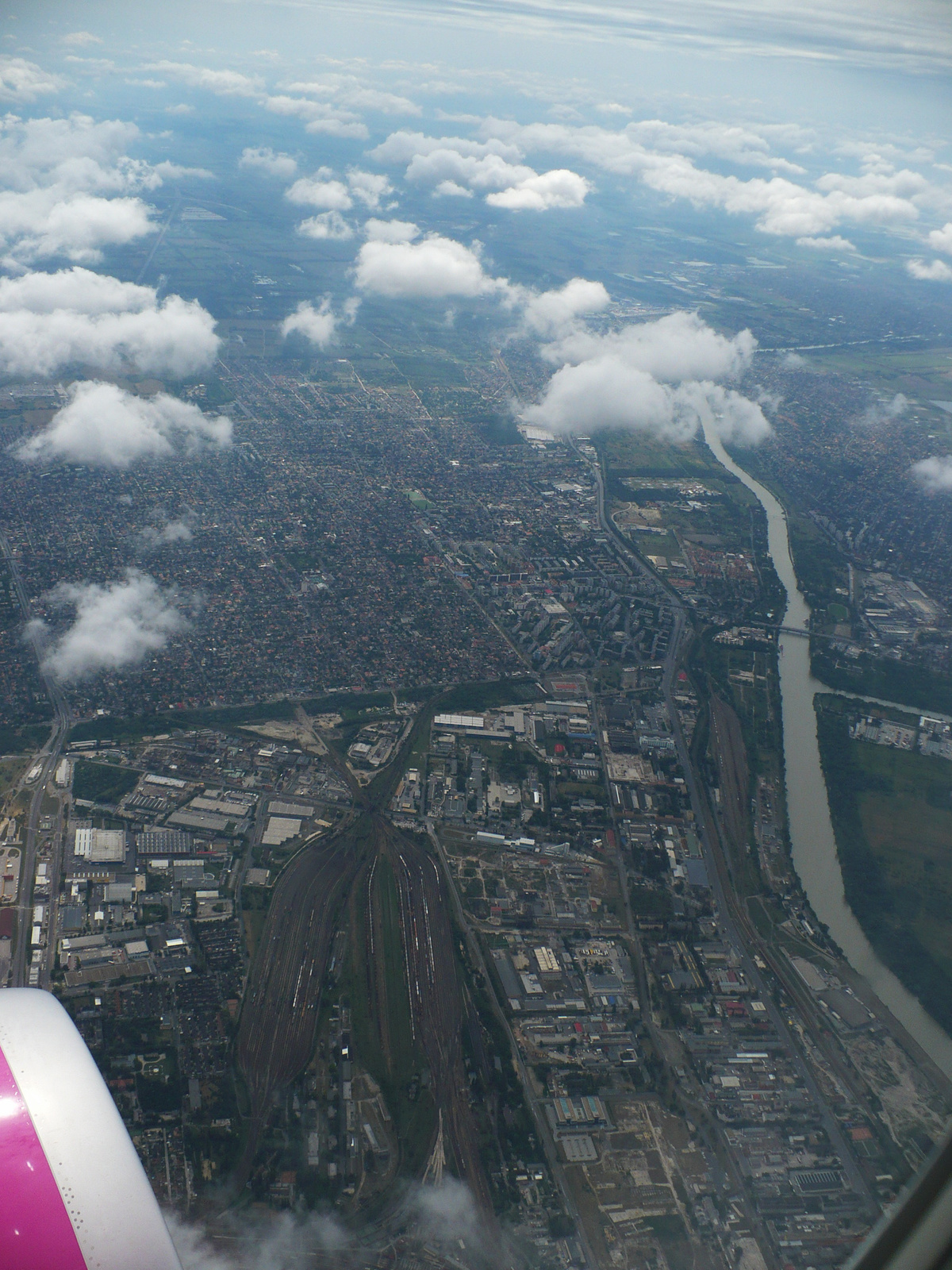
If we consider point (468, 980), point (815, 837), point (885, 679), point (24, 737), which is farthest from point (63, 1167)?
point (885, 679)

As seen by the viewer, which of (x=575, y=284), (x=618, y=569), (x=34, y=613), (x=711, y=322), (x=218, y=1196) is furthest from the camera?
(x=575, y=284)

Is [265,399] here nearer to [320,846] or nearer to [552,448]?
[552,448]

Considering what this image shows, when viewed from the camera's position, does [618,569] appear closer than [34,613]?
No

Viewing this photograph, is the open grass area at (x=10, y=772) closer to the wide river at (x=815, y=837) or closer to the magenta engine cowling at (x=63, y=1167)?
the wide river at (x=815, y=837)

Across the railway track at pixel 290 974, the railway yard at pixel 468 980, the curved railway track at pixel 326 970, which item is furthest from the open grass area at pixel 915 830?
the railway track at pixel 290 974

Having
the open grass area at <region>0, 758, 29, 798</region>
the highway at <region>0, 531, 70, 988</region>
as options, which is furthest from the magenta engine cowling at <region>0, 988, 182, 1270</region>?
the open grass area at <region>0, 758, 29, 798</region>

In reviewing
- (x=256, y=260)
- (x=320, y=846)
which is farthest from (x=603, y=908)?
(x=256, y=260)
